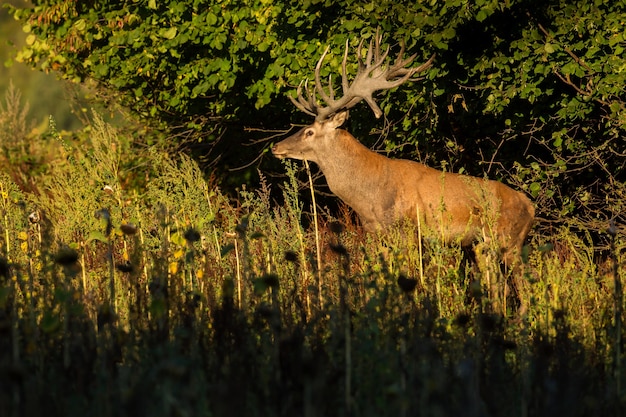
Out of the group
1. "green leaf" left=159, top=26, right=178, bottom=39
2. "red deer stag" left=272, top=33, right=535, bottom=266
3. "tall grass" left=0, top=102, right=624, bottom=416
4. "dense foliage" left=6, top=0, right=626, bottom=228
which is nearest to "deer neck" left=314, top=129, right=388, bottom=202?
"red deer stag" left=272, top=33, right=535, bottom=266

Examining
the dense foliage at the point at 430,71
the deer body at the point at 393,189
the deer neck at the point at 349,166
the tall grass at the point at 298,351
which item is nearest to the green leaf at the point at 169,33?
the dense foliage at the point at 430,71

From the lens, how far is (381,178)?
898cm

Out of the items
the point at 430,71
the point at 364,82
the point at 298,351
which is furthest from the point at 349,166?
the point at 298,351

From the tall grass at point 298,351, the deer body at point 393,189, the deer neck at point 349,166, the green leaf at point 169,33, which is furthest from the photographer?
the green leaf at point 169,33

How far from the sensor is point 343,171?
30.2 ft

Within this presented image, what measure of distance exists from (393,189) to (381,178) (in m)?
0.18

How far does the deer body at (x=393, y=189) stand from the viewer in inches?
342

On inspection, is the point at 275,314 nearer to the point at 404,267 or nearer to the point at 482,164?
the point at 404,267

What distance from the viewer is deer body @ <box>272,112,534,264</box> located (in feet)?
28.5

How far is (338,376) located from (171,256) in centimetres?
238

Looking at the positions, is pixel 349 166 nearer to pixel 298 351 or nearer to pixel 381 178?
pixel 381 178

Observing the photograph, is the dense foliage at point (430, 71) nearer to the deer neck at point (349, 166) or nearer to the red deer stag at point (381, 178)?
the red deer stag at point (381, 178)

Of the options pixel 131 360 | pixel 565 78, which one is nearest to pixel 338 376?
pixel 131 360

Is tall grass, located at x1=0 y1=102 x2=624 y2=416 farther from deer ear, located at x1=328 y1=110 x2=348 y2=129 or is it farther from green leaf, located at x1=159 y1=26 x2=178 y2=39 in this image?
green leaf, located at x1=159 y1=26 x2=178 y2=39
